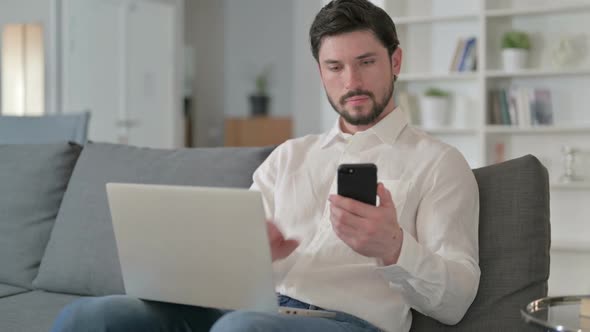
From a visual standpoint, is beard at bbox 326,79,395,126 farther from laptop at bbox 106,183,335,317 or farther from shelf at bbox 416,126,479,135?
shelf at bbox 416,126,479,135

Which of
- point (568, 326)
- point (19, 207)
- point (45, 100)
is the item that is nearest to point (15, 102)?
point (45, 100)

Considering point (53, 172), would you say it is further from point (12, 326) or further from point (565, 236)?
point (565, 236)

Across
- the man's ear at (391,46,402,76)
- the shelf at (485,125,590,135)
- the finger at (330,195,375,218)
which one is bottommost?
the finger at (330,195,375,218)

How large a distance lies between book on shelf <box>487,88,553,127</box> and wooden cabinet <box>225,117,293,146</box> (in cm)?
406

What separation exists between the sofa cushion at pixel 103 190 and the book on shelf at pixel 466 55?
2651 mm

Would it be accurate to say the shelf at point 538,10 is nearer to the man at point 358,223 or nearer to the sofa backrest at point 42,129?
the sofa backrest at point 42,129

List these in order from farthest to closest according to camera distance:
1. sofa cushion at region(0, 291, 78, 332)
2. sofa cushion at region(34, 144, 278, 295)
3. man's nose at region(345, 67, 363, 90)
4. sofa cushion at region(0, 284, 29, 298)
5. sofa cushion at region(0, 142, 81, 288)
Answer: sofa cushion at region(0, 142, 81, 288) → sofa cushion at region(0, 284, 29, 298) → sofa cushion at region(34, 144, 278, 295) → sofa cushion at region(0, 291, 78, 332) → man's nose at region(345, 67, 363, 90)

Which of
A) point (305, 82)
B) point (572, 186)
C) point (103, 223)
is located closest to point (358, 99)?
point (103, 223)

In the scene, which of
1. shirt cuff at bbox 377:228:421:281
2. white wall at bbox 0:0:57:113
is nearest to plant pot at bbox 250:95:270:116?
white wall at bbox 0:0:57:113

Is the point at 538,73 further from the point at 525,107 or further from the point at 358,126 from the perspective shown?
the point at 358,126

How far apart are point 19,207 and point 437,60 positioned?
2902mm

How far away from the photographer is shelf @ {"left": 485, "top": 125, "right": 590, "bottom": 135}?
4.19 metres

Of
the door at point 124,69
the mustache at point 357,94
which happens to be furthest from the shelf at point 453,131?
the door at point 124,69

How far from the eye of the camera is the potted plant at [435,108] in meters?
4.55
